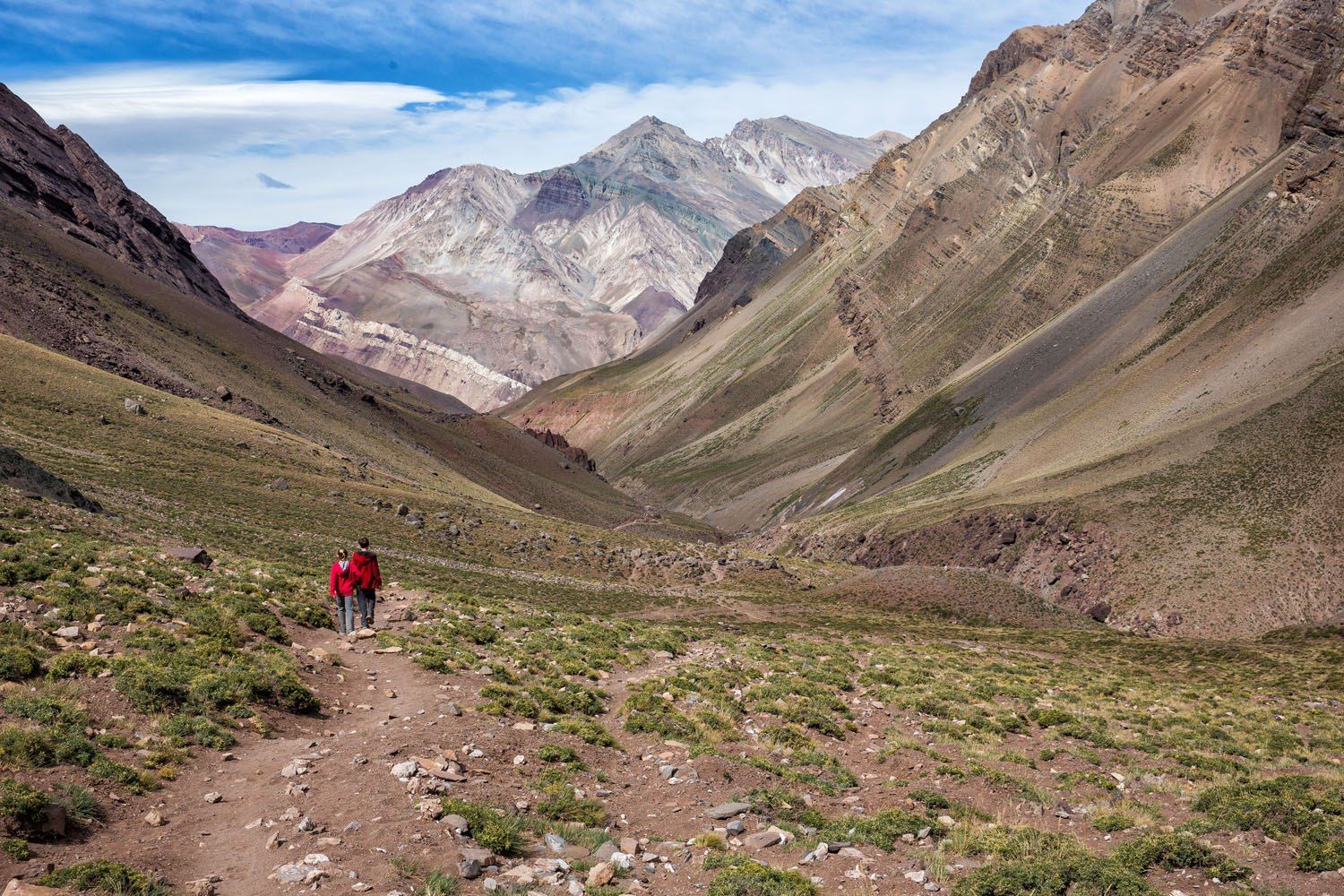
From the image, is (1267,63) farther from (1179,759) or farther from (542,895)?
(542,895)

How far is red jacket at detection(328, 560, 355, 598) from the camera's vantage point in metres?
22.3

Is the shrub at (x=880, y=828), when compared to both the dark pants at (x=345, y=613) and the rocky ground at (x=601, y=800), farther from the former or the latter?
the dark pants at (x=345, y=613)

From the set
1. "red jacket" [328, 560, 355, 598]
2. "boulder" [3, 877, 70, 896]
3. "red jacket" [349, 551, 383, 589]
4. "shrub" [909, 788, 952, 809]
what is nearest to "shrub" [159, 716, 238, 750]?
"boulder" [3, 877, 70, 896]

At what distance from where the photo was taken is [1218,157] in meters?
138

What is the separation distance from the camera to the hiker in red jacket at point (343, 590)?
22328 mm

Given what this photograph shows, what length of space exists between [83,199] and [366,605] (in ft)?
354

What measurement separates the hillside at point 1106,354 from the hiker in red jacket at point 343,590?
46966mm

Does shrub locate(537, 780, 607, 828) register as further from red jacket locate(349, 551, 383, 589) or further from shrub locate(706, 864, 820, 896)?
red jacket locate(349, 551, 383, 589)

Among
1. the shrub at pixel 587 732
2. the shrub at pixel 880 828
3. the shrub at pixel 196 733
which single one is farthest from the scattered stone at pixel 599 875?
the shrub at pixel 196 733

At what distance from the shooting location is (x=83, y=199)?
106375mm

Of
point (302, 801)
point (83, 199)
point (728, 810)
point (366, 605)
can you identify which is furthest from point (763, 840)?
point (83, 199)

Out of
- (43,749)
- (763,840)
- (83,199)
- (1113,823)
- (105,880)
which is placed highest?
(83,199)

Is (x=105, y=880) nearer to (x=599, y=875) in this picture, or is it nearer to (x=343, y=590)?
(x=599, y=875)

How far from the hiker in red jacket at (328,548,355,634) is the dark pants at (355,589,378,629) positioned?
0.34 metres
